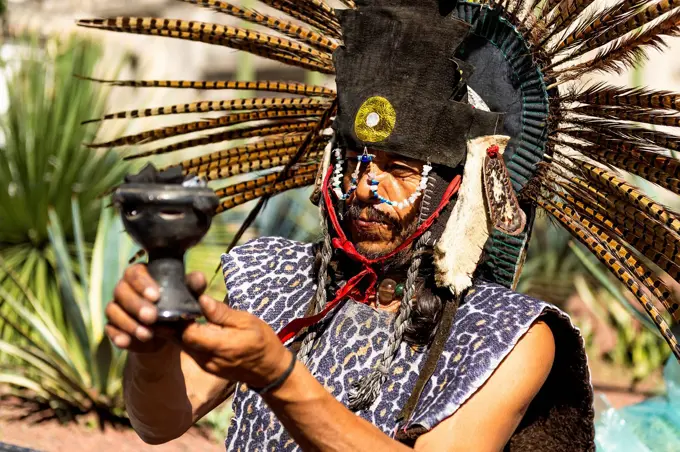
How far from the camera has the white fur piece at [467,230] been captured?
2.08 m

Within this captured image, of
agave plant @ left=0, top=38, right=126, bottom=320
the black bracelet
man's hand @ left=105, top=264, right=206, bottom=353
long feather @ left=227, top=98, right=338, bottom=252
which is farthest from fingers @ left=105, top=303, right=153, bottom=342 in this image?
agave plant @ left=0, top=38, right=126, bottom=320

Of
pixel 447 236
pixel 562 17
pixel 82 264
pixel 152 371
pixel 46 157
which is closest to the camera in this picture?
pixel 152 371

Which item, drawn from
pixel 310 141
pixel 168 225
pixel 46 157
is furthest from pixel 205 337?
pixel 46 157

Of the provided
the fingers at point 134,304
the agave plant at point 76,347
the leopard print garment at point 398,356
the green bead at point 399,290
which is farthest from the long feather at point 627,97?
the agave plant at point 76,347

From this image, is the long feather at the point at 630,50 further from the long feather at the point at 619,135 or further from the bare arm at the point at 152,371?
the bare arm at the point at 152,371

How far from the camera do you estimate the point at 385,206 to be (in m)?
2.16

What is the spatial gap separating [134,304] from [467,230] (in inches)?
37.8

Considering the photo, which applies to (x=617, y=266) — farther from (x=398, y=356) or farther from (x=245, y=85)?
(x=245, y=85)

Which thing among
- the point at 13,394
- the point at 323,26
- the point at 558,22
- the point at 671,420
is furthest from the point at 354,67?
the point at 13,394

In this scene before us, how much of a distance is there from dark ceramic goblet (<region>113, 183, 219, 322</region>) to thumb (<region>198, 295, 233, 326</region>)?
1 centimetres

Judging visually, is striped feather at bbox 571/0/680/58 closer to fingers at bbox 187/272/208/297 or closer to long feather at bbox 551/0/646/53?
long feather at bbox 551/0/646/53

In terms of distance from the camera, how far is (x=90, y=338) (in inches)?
191

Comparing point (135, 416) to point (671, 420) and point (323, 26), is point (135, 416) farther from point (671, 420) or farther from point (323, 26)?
point (671, 420)

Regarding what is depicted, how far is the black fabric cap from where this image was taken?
7.00 feet
